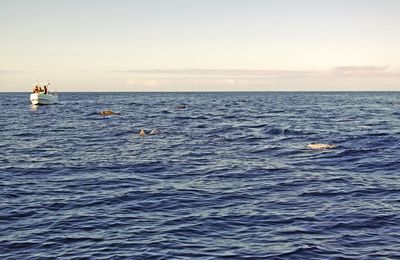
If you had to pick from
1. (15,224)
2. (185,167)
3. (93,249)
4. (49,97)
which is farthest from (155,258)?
(49,97)

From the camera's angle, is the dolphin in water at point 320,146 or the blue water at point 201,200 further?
the dolphin in water at point 320,146

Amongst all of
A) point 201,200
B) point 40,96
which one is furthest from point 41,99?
point 201,200

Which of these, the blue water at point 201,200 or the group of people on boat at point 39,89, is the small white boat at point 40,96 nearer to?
the group of people on boat at point 39,89

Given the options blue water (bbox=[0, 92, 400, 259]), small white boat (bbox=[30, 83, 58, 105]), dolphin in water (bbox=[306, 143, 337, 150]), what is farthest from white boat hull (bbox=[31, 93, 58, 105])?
dolphin in water (bbox=[306, 143, 337, 150])

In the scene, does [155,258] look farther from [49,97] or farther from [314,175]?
[49,97]

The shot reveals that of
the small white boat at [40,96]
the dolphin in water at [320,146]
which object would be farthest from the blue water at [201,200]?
the small white boat at [40,96]

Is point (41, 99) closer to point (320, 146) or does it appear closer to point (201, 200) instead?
point (320, 146)

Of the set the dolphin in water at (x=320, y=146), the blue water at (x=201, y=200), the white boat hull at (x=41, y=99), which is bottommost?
the blue water at (x=201, y=200)

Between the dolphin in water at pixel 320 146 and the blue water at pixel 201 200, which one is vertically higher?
the dolphin in water at pixel 320 146

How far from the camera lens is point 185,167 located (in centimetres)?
2258

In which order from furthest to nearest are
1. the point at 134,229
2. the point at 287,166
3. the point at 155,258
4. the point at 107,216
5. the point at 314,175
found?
the point at 287,166
the point at 314,175
the point at 107,216
the point at 134,229
the point at 155,258

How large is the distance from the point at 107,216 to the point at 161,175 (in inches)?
264

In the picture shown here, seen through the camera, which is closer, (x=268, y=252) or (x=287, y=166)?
(x=268, y=252)

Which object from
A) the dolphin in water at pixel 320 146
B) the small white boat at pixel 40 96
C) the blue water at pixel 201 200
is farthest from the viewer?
the small white boat at pixel 40 96
